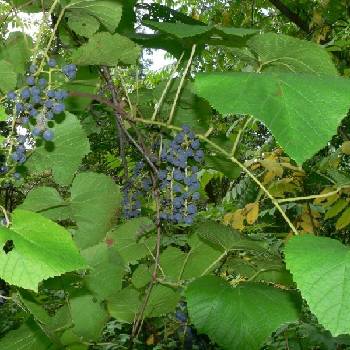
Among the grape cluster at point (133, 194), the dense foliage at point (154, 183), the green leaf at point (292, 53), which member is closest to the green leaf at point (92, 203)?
the dense foliage at point (154, 183)

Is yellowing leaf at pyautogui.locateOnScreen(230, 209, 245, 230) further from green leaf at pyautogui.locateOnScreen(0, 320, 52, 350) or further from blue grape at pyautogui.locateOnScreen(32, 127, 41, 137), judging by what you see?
blue grape at pyautogui.locateOnScreen(32, 127, 41, 137)

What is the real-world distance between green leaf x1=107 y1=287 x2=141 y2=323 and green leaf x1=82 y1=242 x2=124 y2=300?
2 cm

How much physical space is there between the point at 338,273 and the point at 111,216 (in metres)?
0.96

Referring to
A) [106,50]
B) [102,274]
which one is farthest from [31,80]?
[102,274]

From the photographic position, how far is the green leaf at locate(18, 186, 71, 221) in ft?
5.36

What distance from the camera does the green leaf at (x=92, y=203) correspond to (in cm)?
171

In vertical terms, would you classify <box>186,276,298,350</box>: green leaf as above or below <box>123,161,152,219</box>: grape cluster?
below

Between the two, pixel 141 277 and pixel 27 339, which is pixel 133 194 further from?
pixel 27 339

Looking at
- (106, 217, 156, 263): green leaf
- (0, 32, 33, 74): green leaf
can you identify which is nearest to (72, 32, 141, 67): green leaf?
(0, 32, 33, 74): green leaf

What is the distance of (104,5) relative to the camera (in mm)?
1586

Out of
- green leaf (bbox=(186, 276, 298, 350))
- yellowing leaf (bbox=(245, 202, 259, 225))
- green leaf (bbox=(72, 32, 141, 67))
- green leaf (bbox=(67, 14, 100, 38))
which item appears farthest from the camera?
yellowing leaf (bbox=(245, 202, 259, 225))

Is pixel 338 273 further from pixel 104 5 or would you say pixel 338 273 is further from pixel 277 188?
pixel 277 188

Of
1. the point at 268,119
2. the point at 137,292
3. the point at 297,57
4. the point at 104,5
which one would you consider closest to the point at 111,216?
the point at 137,292

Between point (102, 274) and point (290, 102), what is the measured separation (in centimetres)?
103
